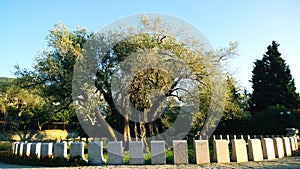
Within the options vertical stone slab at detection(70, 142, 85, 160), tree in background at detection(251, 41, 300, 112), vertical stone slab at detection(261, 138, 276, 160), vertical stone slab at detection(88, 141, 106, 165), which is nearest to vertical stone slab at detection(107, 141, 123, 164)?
vertical stone slab at detection(88, 141, 106, 165)

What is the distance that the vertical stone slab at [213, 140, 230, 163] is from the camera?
27.4 feet

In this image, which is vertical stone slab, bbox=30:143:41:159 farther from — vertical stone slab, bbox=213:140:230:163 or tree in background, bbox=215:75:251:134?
tree in background, bbox=215:75:251:134

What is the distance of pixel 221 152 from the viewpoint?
8.43 metres

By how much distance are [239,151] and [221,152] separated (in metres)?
0.68

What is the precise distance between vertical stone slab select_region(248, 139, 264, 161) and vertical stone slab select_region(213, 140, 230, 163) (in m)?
1.00

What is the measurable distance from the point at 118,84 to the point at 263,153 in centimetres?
722

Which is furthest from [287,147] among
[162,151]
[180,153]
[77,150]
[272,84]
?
[272,84]

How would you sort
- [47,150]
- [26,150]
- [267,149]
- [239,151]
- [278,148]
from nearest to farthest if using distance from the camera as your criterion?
[239,151], [47,150], [267,149], [26,150], [278,148]

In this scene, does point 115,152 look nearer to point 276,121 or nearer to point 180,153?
point 180,153

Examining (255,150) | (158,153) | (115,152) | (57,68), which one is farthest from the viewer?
(57,68)

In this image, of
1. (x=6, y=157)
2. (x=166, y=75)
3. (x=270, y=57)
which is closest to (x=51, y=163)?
(x=6, y=157)

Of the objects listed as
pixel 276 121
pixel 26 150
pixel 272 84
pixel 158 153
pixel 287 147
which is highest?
pixel 272 84

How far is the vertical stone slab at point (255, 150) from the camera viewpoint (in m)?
8.80

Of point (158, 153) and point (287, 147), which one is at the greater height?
point (158, 153)
